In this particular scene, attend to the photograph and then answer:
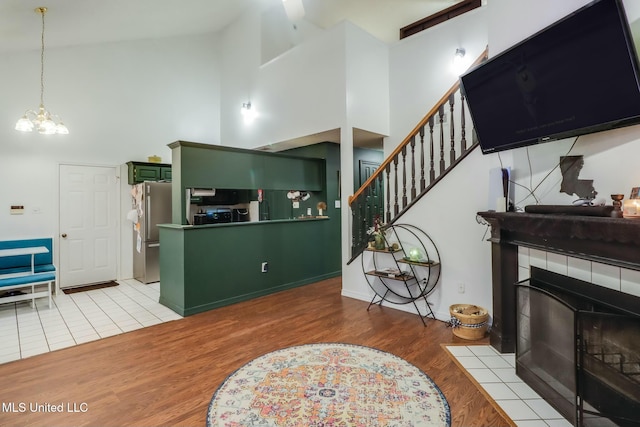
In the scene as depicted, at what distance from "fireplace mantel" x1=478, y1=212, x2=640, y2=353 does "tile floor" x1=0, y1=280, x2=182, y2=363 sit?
11.4ft

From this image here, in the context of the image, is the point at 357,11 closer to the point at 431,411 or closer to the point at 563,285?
the point at 563,285

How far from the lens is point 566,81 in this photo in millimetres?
1816

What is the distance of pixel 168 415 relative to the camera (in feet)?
6.48

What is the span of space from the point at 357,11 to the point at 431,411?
264 inches

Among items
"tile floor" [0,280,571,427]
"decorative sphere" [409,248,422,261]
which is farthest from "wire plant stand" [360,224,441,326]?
"tile floor" [0,280,571,427]

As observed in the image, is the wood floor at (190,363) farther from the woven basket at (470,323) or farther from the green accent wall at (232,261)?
the green accent wall at (232,261)

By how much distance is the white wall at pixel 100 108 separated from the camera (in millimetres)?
4691

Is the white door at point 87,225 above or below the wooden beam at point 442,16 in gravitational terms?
below

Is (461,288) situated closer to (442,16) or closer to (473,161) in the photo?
(473,161)

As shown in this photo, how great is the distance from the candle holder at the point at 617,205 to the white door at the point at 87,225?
6640 mm

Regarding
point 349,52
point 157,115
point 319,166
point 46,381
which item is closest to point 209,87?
point 157,115

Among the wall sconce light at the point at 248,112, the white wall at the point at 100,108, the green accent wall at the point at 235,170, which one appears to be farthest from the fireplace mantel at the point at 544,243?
the white wall at the point at 100,108

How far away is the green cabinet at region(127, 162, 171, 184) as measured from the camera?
558cm

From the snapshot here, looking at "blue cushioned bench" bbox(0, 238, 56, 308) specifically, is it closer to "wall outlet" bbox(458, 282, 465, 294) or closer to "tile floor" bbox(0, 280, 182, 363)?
"tile floor" bbox(0, 280, 182, 363)
